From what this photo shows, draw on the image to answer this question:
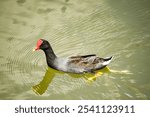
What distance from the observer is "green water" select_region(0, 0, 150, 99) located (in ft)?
20.2

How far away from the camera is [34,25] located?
26.2ft

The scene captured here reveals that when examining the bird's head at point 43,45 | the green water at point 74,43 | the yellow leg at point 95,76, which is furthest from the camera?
the bird's head at point 43,45

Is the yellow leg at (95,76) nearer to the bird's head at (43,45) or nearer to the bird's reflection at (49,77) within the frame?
the bird's reflection at (49,77)

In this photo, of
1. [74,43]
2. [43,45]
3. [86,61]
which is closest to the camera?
[86,61]

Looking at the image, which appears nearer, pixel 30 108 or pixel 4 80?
pixel 30 108

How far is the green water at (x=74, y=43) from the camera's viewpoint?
6164mm

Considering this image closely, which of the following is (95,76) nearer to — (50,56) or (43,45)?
(50,56)

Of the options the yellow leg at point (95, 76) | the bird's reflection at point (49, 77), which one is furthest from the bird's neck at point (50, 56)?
the yellow leg at point (95, 76)

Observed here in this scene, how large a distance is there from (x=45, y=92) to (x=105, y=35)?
2073 millimetres

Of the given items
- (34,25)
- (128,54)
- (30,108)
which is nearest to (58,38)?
(34,25)

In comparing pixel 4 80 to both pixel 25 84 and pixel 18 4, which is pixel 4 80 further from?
pixel 18 4

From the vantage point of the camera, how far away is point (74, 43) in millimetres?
7320

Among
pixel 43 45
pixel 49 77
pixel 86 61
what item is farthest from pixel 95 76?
pixel 43 45

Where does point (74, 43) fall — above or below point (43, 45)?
below
